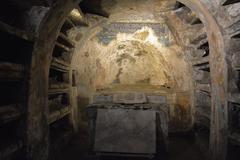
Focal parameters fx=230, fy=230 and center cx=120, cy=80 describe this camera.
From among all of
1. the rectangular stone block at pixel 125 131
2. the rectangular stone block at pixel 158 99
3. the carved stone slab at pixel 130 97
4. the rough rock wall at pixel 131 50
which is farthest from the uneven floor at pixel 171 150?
the carved stone slab at pixel 130 97

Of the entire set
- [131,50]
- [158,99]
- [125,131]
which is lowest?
[125,131]

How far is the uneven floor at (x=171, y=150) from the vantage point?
11.6ft

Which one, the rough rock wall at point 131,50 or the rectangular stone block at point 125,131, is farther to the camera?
the rough rock wall at point 131,50

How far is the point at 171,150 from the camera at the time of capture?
4.01 meters

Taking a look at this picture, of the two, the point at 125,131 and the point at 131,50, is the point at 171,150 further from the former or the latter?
the point at 131,50

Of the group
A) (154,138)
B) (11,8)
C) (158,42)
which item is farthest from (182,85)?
(11,8)

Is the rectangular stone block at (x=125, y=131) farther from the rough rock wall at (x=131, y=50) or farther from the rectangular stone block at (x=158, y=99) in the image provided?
the rough rock wall at (x=131, y=50)

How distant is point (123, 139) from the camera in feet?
11.2

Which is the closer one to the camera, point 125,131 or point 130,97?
point 125,131

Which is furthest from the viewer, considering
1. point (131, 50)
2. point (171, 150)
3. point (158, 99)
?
point (131, 50)

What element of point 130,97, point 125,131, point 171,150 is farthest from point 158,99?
point 125,131

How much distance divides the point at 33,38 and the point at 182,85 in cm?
351

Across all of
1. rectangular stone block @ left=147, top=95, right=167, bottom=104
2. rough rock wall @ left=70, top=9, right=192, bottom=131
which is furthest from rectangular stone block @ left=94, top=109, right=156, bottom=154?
rough rock wall @ left=70, top=9, right=192, bottom=131

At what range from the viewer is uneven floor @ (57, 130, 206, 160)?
11.6 ft
